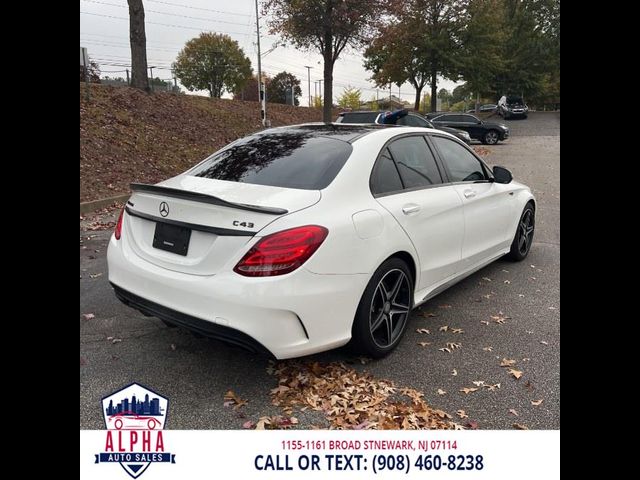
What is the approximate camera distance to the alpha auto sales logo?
2.46 metres

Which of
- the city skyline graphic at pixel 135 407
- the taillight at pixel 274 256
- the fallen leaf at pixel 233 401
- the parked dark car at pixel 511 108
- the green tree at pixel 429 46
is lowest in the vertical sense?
the fallen leaf at pixel 233 401

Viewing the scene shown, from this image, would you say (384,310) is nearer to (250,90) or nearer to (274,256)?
(274,256)

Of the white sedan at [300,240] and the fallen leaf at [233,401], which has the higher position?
the white sedan at [300,240]

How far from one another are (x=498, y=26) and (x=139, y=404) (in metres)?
36.4

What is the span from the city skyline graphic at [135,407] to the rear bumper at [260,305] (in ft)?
1.54

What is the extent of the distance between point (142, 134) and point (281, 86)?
38.8 meters

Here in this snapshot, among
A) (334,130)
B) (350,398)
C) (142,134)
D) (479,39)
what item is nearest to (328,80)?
(142,134)

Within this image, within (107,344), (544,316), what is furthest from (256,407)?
(544,316)

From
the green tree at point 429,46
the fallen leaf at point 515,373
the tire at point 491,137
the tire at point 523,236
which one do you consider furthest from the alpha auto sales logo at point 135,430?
the green tree at point 429,46

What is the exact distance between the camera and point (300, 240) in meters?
2.66

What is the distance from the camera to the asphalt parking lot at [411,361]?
279cm

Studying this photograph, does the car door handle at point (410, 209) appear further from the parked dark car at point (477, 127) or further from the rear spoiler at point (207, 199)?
the parked dark car at point (477, 127)

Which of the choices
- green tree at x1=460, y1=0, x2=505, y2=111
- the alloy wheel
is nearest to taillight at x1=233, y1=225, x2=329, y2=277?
the alloy wheel
